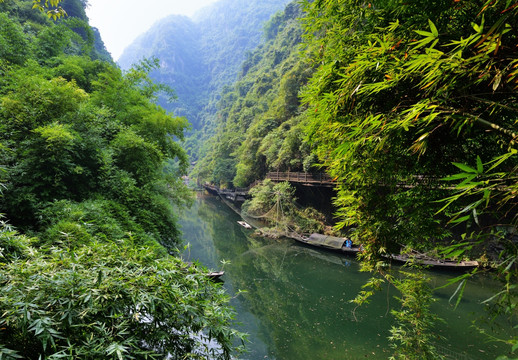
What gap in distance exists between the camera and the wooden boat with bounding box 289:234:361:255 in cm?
1026

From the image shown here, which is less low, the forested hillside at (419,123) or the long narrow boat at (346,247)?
the forested hillside at (419,123)

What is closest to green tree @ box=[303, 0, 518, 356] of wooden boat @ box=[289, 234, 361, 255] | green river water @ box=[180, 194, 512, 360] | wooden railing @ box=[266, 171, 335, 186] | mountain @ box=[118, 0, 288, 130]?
green river water @ box=[180, 194, 512, 360]

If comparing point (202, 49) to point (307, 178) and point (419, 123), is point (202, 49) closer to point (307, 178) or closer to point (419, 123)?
point (307, 178)

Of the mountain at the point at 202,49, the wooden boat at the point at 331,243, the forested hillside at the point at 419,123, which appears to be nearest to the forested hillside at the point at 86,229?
the forested hillside at the point at 419,123

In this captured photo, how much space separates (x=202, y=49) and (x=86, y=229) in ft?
376

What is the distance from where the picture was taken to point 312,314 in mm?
6262

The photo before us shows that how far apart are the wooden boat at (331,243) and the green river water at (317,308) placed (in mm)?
345

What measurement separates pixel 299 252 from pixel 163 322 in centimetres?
1048

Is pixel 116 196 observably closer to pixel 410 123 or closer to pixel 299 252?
pixel 410 123

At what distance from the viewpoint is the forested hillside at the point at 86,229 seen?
3.99 ft

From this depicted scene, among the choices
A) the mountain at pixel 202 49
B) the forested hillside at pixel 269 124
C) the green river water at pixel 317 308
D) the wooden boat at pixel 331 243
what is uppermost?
the mountain at pixel 202 49

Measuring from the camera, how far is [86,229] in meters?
3.01

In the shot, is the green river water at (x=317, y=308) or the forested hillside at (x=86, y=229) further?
the green river water at (x=317, y=308)

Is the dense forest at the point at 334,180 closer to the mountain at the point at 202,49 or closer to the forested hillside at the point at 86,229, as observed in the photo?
the forested hillside at the point at 86,229
